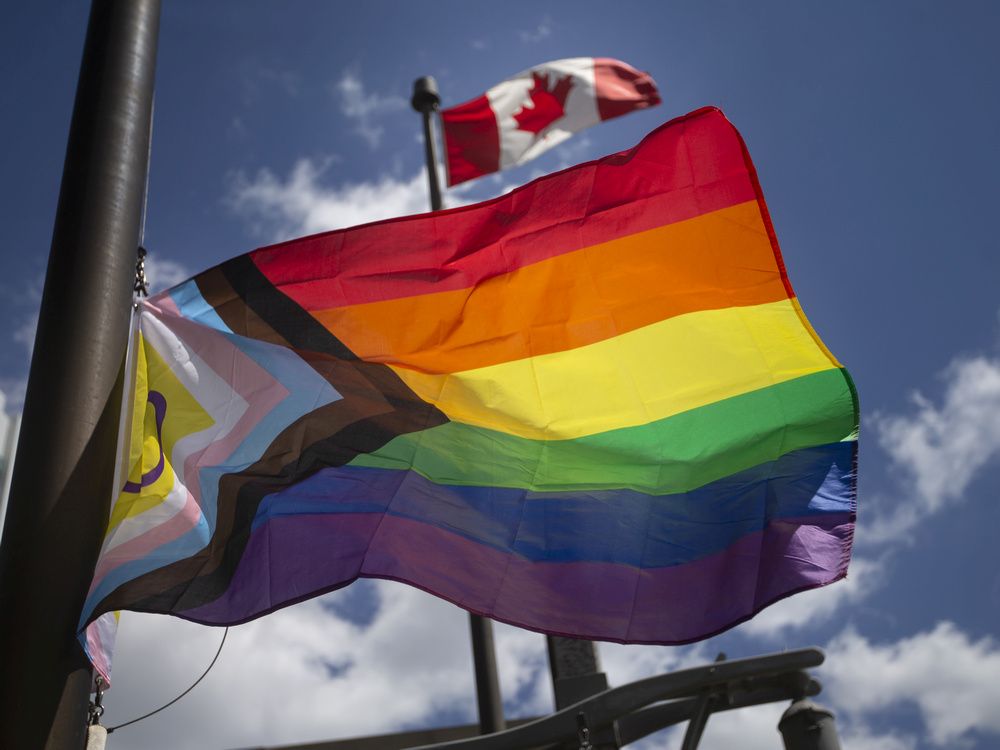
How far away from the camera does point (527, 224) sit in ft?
15.9

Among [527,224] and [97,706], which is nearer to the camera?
[97,706]

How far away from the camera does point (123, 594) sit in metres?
3.46

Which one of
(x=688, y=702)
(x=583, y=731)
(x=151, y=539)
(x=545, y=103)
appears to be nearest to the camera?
(x=583, y=731)

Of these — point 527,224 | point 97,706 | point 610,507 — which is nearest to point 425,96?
point 527,224

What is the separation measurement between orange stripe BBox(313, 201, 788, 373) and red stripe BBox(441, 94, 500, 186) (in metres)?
7.50

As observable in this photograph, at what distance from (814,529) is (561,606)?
109 cm

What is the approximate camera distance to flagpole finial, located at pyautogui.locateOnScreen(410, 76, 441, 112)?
11280 millimetres

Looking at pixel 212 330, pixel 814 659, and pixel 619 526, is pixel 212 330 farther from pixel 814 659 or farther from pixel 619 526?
pixel 814 659

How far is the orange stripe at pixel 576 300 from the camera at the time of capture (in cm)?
461

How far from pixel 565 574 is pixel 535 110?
31.6ft

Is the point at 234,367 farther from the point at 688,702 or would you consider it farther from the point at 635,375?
the point at 688,702

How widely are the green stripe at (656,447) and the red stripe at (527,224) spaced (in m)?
0.80

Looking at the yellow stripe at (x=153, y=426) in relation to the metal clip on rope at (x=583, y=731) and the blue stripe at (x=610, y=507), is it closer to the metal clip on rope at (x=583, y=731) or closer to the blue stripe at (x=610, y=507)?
the blue stripe at (x=610, y=507)

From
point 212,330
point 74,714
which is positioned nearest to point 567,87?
point 212,330
